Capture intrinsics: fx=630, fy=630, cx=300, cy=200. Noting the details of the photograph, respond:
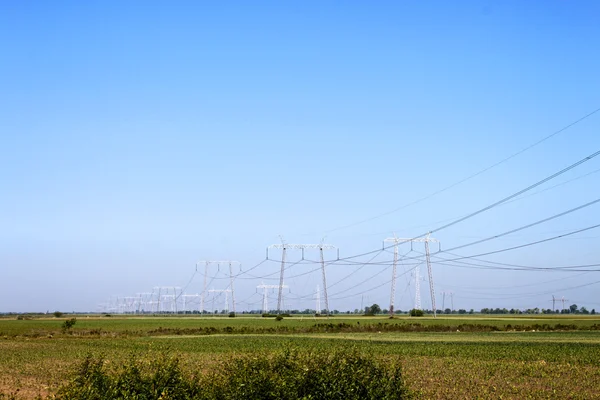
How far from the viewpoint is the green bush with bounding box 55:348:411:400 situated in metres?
21.9

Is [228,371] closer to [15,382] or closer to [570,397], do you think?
[570,397]

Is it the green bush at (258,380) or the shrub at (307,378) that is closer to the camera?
the green bush at (258,380)

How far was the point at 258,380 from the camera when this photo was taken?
22.2 metres

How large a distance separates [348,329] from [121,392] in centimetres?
9777

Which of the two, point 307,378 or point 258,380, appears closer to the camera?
point 258,380

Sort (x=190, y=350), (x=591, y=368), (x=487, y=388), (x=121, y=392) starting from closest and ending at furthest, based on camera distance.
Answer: (x=121, y=392) → (x=487, y=388) → (x=591, y=368) → (x=190, y=350)

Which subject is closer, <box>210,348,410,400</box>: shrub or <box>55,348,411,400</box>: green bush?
<box>55,348,411,400</box>: green bush

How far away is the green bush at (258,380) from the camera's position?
72.0 feet

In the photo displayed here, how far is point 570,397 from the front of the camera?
32.8 m

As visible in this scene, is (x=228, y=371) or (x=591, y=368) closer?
(x=228, y=371)

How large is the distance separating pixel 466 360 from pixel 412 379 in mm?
13889

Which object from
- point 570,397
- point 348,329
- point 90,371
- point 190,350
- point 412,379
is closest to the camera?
Result: point 90,371

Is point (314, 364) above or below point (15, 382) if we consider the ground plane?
above

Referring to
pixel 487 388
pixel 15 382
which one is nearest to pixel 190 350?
pixel 15 382
